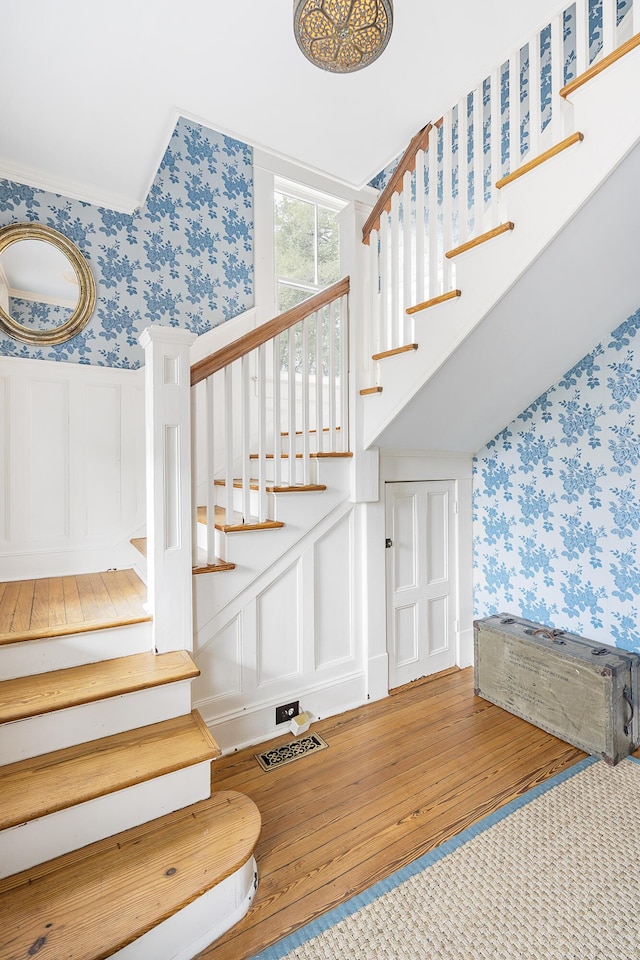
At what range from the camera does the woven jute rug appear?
4.21ft

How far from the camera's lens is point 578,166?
4.80 feet

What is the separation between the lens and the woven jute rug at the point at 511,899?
1283mm

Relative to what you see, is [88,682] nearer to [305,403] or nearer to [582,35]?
[305,403]

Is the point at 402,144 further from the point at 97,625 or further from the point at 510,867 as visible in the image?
the point at 510,867

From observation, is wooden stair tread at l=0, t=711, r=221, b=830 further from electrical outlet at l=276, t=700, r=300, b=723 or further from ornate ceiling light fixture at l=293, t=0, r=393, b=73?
ornate ceiling light fixture at l=293, t=0, r=393, b=73

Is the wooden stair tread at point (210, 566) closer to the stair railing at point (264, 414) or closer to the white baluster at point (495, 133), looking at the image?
the stair railing at point (264, 414)

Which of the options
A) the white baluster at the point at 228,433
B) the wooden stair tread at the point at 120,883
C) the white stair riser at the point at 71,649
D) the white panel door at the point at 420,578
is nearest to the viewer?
the wooden stair tread at the point at 120,883

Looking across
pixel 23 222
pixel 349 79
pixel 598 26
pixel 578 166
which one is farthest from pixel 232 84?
pixel 598 26

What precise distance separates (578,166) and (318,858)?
8.09ft

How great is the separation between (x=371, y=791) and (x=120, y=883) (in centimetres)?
100

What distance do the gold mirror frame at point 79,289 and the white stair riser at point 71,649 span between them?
158 centimetres

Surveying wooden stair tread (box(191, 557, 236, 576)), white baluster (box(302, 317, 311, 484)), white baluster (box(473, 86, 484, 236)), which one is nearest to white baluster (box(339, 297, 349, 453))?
white baluster (box(302, 317, 311, 484))

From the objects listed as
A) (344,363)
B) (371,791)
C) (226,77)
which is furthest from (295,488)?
(226,77)

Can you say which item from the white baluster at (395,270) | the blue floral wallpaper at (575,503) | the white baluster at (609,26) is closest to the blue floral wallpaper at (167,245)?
the white baluster at (395,270)
